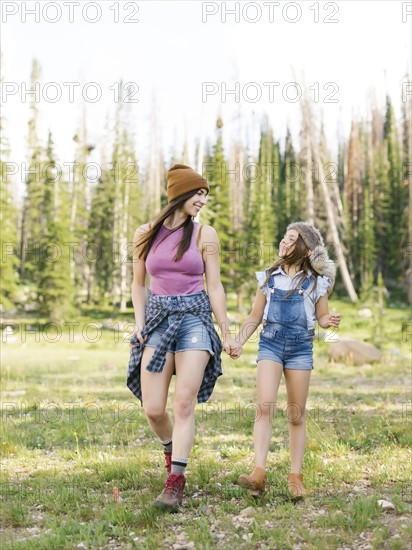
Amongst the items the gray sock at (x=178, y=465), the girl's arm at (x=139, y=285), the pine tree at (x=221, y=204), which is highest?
the pine tree at (x=221, y=204)

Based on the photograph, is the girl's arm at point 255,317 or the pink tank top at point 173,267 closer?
the pink tank top at point 173,267

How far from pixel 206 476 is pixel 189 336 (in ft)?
5.07

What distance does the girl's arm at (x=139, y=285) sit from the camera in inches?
228

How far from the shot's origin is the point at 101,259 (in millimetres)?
48375

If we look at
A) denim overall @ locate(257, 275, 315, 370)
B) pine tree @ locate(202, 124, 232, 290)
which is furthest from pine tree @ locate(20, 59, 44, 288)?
denim overall @ locate(257, 275, 315, 370)

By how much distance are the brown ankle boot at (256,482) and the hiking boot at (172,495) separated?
508 millimetres

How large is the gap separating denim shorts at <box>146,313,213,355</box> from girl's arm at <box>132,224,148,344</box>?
256mm

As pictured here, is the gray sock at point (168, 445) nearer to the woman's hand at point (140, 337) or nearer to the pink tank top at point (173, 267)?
the woman's hand at point (140, 337)

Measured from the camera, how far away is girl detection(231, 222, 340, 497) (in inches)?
220

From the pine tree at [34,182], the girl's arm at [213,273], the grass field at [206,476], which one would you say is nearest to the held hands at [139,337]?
the girl's arm at [213,273]

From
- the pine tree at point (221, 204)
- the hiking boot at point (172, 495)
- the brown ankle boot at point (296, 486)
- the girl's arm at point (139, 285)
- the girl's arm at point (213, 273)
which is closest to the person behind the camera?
the hiking boot at point (172, 495)

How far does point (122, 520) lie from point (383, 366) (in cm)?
1521

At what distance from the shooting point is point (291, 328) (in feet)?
18.5

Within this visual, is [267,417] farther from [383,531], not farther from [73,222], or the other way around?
[73,222]
